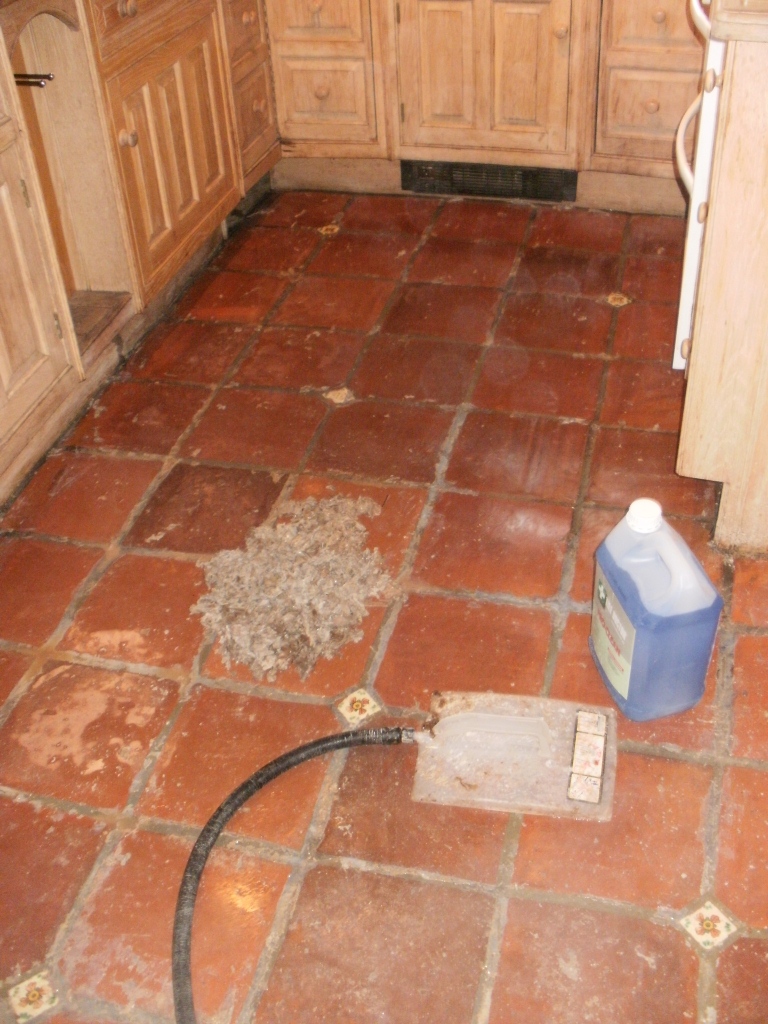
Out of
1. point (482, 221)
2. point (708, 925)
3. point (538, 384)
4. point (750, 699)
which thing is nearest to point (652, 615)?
point (750, 699)

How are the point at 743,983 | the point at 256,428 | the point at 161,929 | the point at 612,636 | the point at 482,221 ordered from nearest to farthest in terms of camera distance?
the point at 743,983 < the point at 161,929 < the point at 612,636 < the point at 256,428 < the point at 482,221

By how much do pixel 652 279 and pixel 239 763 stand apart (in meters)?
2.09

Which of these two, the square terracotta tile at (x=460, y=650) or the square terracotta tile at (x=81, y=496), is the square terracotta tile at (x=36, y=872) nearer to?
the square terracotta tile at (x=460, y=650)

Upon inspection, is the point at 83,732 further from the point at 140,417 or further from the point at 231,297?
the point at 231,297

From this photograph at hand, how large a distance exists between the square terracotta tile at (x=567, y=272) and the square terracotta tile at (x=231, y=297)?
2.57 ft

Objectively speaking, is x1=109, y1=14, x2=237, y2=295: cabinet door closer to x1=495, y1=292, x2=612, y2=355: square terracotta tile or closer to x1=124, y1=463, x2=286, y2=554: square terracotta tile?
x1=124, y1=463, x2=286, y2=554: square terracotta tile

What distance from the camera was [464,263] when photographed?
330 cm

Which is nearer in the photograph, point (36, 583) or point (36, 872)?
point (36, 872)

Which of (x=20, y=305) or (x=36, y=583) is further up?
(x=20, y=305)

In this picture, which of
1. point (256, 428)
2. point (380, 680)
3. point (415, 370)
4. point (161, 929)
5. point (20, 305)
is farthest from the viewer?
point (415, 370)

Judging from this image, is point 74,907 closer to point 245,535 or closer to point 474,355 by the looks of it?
point 245,535

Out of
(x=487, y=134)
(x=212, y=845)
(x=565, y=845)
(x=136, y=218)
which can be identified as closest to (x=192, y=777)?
(x=212, y=845)

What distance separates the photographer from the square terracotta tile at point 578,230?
336 cm

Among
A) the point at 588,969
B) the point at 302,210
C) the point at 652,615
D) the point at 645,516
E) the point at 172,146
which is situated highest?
the point at 172,146
